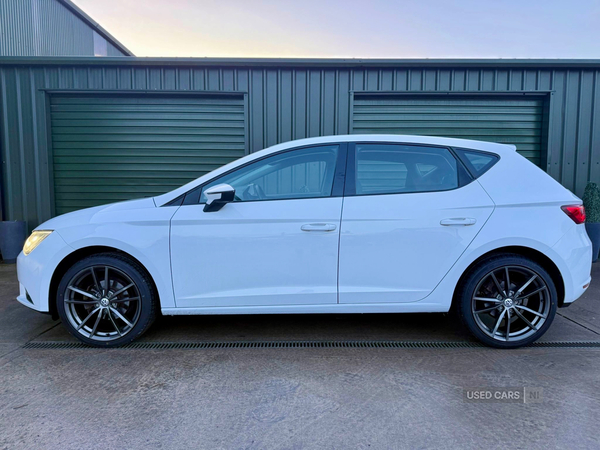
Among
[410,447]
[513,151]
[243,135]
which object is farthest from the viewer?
[243,135]

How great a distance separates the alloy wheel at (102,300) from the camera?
126 inches

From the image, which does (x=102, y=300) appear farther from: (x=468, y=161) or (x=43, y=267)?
(x=468, y=161)

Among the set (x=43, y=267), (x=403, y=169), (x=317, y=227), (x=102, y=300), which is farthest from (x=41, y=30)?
(x=403, y=169)

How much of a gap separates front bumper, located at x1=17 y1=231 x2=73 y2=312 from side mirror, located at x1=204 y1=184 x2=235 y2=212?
3.93 feet

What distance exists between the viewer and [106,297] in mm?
3223

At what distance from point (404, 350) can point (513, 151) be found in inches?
76.5

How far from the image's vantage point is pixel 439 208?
3.12 m

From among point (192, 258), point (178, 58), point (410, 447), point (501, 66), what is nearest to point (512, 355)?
point (410, 447)

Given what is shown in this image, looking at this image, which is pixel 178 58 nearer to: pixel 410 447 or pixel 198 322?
pixel 198 322

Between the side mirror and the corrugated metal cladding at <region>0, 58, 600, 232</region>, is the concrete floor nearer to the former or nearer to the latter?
the side mirror

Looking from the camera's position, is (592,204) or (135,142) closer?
(592,204)

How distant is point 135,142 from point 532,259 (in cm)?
649

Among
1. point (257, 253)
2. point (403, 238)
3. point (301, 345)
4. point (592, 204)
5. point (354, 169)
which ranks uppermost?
point (354, 169)

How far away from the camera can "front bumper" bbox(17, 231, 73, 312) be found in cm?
317
